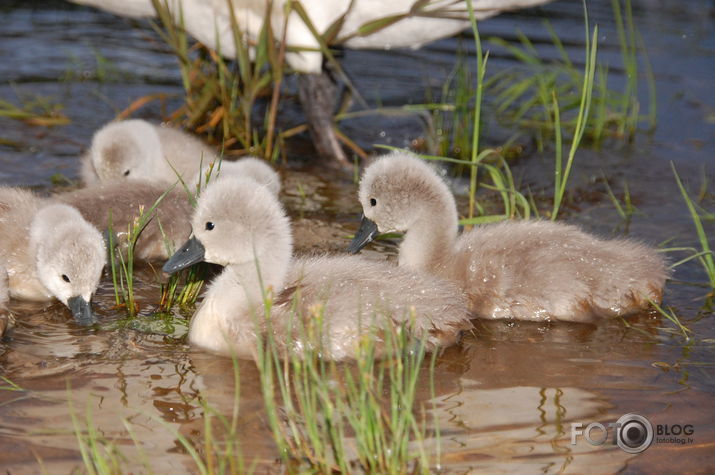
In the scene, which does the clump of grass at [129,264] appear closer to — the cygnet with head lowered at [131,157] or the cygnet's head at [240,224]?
the cygnet's head at [240,224]

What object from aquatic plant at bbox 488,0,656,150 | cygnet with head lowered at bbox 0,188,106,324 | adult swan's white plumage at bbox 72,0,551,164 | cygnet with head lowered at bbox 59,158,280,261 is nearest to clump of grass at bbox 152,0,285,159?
adult swan's white plumage at bbox 72,0,551,164

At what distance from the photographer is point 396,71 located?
9445mm

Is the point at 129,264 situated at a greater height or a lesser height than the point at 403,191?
lesser

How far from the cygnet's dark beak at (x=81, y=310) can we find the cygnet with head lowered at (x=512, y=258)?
1.29 m

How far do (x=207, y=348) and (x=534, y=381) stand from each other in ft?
4.08

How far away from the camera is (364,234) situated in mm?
5047

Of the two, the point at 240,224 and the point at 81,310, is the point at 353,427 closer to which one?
the point at 240,224

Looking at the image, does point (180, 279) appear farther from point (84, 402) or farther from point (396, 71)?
point (396, 71)

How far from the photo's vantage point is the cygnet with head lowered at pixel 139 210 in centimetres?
517

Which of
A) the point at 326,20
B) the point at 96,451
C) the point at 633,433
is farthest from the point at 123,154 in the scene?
the point at 633,433

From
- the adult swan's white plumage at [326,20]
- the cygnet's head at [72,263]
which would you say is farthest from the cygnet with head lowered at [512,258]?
the adult swan's white plumage at [326,20]

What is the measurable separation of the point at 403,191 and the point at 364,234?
1.05 feet

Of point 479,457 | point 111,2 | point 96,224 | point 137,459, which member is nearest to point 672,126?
point 111,2

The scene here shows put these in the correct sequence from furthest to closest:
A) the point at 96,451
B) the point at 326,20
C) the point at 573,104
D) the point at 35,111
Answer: the point at 35,111 < the point at 573,104 < the point at 326,20 < the point at 96,451
